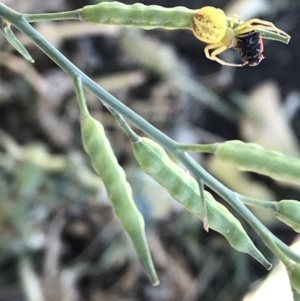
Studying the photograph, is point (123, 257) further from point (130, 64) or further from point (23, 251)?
point (130, 64)

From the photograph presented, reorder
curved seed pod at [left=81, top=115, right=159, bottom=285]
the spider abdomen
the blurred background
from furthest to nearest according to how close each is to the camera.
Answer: the blurred background < the spider abdomen < curved seed pod at [left=81, top=115, right=159, bottom=285]

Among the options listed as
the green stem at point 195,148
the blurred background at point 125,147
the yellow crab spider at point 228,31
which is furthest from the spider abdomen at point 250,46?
the blurred background at point 125,147

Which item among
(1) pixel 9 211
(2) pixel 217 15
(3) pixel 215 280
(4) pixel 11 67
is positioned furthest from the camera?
(3) pixel 215 280

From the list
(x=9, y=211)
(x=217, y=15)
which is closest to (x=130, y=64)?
(x=9, y=211)

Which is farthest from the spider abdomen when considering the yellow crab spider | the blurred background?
the blurred background

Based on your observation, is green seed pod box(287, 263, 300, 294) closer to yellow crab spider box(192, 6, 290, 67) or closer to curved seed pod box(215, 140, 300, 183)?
curved seed pod box(215, 140, 300, 183)

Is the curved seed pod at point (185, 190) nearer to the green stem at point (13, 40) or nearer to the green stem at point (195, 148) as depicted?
the green stem at point (195, 148)

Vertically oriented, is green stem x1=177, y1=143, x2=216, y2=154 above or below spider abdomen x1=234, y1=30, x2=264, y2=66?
below

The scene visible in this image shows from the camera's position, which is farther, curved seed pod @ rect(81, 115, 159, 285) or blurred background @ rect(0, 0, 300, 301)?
blurred background @ rect(0, 0, 300, 301)
